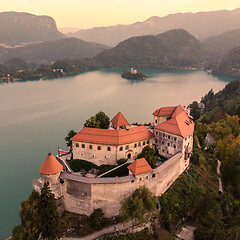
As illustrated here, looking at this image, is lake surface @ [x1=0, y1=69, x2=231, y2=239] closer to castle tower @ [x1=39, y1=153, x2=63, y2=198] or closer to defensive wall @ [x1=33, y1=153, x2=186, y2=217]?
defensive wall @ [x1=33, y1=153, x2=186, y2=217]

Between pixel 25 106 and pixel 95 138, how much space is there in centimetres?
8888

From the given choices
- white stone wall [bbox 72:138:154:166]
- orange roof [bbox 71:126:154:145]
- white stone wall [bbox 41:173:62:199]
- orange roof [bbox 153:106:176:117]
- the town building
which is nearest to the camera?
white stone wall [bbox 41:173:62:199]

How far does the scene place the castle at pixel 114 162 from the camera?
34438mm

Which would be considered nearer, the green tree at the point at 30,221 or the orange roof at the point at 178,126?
the green tree at the point at 30,221

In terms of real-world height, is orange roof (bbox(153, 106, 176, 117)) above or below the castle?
above

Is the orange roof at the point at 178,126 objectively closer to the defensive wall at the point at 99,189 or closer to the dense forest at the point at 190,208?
the defensive wall at the point at 99,189

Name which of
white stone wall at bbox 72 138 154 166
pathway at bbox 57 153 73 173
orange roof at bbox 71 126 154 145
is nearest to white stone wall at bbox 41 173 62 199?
pathway at bbox 57 153 73 173

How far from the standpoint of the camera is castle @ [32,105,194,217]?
34438 mm

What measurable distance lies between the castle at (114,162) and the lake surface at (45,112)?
56.0 feet

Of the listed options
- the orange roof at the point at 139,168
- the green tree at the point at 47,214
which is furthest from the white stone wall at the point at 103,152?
the green tree at the point at 47,214

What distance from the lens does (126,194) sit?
35156mm

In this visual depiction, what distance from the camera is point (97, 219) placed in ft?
111

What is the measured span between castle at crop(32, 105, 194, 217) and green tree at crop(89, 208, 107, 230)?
33.6 inches

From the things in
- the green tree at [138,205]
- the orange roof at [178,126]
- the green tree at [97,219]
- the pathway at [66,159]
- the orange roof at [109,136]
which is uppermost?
the orange roof at [178,126]
